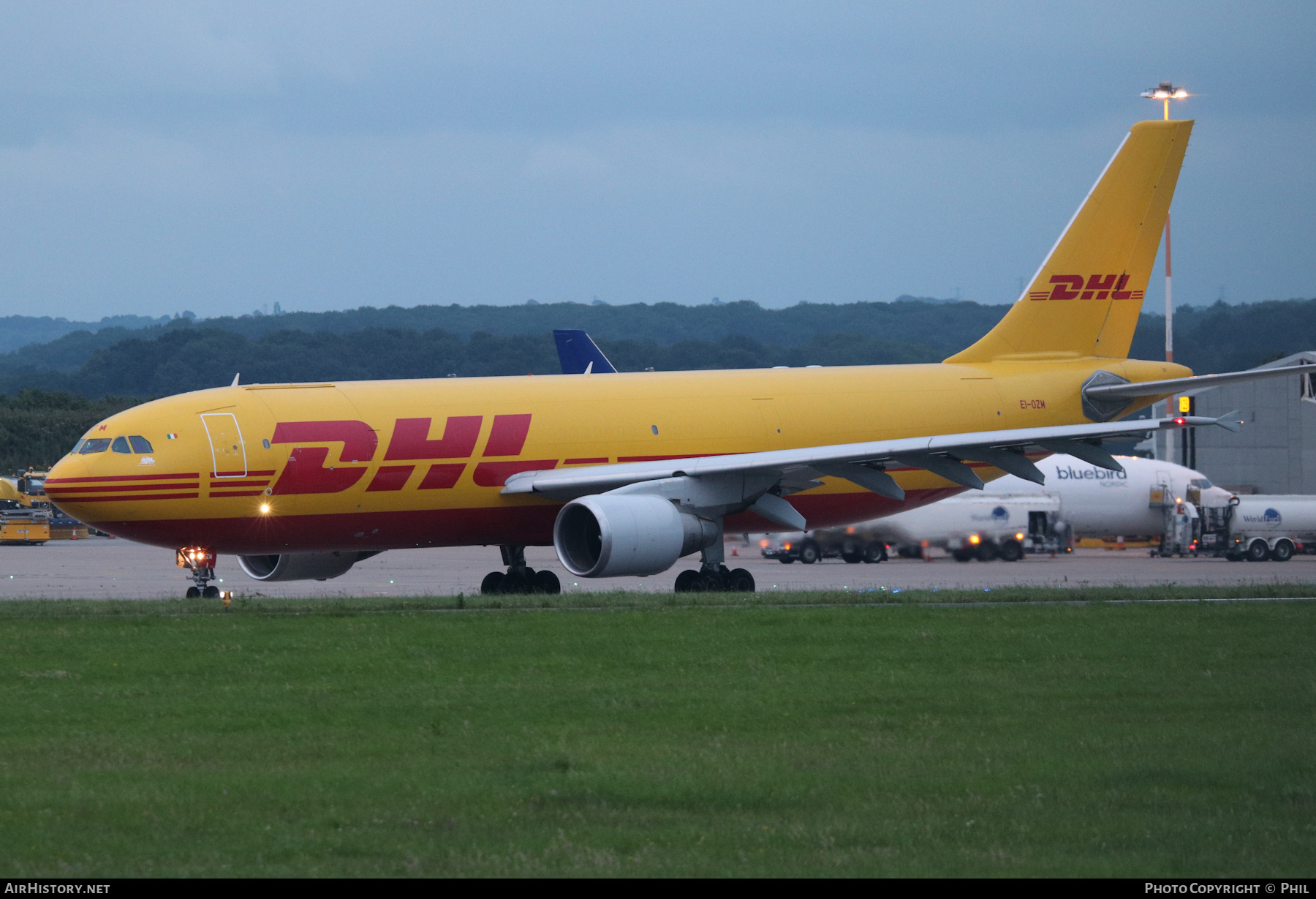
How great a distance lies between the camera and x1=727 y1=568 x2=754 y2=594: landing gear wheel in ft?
92.9

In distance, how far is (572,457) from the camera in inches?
1129

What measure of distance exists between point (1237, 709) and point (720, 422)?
53.1ft

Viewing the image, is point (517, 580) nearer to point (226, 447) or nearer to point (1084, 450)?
point (226, 447)

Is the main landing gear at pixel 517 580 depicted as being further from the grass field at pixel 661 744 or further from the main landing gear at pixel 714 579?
the grass field at pixel 661 744

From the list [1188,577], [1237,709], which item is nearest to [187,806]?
[1237,709]

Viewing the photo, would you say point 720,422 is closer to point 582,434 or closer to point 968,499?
point 582,434

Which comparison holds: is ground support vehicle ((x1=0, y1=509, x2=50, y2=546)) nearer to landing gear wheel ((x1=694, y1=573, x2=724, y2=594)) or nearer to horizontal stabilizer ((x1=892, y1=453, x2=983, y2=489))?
landing gear wheel ((x1=694, y1=573, x2=724, y2=594))

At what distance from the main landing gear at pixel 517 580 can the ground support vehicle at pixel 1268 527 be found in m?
33.4

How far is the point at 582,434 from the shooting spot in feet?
94.7

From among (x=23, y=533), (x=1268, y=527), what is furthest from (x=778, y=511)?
(x=23, y=533)

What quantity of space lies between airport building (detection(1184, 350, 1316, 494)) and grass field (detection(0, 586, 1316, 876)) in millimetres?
50786

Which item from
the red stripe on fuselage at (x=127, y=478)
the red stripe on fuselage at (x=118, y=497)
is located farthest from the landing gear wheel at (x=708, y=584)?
the red stripe on fuselage at (x=118, y=497)

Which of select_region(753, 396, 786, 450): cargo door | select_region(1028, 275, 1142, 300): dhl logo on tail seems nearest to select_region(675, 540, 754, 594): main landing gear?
select_region(753, 396, 786, 450): cargo door
